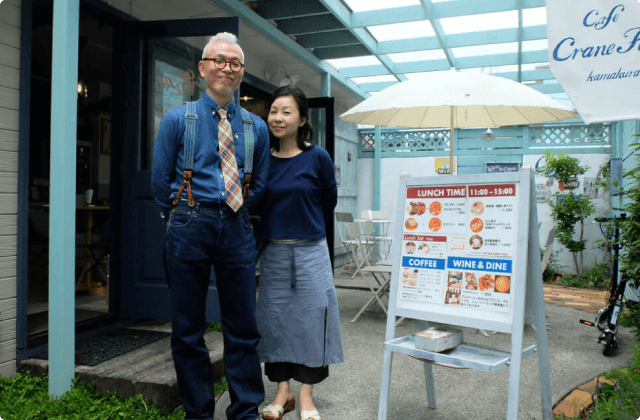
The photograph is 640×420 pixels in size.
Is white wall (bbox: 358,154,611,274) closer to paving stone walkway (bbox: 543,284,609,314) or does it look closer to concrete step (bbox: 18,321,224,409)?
paving stone walkway (bbox: 543,284,609,314)

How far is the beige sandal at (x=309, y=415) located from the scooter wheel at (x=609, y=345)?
265 cm

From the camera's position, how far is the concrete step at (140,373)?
9.00ft

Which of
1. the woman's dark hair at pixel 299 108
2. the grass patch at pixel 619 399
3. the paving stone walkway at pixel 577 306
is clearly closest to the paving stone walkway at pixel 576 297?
the paving stone walkway at pixel 577 306

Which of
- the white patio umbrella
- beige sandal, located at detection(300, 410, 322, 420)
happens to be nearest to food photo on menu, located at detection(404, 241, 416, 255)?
the white patio umbrella

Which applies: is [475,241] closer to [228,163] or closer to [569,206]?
[228,163]

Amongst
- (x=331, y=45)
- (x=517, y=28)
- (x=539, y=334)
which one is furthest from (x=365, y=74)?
(x=539, y=334)

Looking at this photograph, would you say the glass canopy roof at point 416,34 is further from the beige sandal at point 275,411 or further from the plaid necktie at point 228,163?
the beige sandal at point 275,411

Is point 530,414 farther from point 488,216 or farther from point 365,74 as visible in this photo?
point 365,74

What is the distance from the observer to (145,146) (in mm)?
3982

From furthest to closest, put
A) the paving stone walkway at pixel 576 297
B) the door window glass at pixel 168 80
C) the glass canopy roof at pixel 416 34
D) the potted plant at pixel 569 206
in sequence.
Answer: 1. the potted plant at pixel 569 206
2. the paving stone walkway at pixel 576 297
3. the glass canopy roof at pixel 416 34
4. the door window glass at pixel 168 80

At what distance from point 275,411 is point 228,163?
133 cm

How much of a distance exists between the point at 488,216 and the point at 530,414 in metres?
1.27

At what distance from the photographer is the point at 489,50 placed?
6.75 metres

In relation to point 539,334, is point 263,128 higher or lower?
higher
